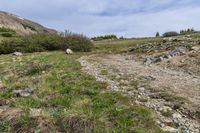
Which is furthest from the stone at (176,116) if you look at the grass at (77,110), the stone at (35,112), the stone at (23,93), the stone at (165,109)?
the stone at (23,93)

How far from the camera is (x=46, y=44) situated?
35.8 meters

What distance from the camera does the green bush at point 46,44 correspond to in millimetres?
34344

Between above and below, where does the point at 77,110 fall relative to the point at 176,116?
above

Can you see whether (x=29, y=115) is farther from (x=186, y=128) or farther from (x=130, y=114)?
(x=186, y=128)

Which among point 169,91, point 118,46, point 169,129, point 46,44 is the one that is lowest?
point 118,46

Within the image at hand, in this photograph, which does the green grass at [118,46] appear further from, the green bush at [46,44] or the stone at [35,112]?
the stone at [35,112]

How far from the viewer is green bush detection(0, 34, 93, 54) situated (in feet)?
113

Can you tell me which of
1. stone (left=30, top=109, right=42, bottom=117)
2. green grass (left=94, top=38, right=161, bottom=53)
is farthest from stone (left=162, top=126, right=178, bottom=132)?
green grass (left=94, top=38, right=161, bottom=53)

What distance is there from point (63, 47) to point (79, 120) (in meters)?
27.3

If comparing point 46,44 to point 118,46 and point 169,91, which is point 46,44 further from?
point 169,91

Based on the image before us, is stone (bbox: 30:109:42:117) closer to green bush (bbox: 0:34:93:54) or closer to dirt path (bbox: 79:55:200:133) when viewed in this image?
dirt path (bbox: 79:55:200:133)

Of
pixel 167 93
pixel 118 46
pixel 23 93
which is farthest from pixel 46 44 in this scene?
pixel 167 93

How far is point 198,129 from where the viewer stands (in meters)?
7.91

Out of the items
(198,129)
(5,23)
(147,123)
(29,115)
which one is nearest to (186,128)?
(198,129)
